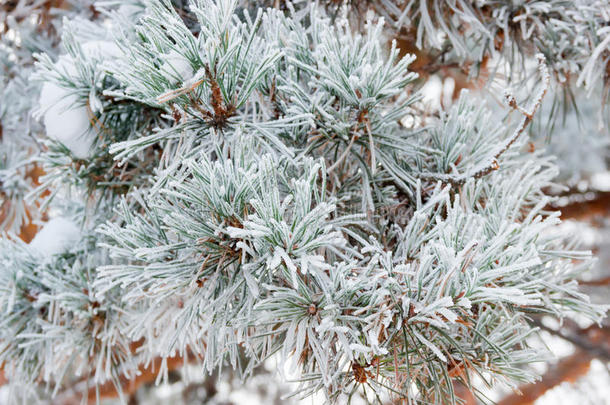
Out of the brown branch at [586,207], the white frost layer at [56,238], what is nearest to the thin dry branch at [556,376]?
the brown branch at [586,207]

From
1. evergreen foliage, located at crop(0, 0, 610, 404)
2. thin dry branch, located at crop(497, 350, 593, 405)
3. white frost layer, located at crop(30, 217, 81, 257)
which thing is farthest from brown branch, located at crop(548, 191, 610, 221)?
white frost layer, located at crop(30, 217, 81, 257)

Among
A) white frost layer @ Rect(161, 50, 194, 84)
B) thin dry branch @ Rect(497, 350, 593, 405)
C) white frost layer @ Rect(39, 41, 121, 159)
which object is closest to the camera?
white frost layer @ Rect(161, 50, 194, 84)

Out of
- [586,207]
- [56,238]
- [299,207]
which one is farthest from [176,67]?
[586,207]

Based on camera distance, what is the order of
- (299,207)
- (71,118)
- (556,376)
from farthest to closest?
(556,376), (71,118), (299,207)

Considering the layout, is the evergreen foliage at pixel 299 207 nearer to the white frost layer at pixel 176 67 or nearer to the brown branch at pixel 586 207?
the white frost layer at pixel 176 67

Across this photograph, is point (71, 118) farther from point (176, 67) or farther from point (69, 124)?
point (176, 67)

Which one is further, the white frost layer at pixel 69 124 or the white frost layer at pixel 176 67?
the white frost layer at pixel 69 124

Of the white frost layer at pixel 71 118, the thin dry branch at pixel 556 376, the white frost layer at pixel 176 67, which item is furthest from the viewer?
the thin dry branch at pixel 556 376

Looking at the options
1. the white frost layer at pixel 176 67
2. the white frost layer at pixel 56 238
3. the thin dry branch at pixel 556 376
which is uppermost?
the white frost layer at pixel 176 67

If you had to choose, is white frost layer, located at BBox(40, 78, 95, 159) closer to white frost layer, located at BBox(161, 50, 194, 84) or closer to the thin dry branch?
white frost layer, located at BBox(161, 50, 194, 84)

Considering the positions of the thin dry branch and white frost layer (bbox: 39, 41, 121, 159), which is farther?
the thin dry branch
